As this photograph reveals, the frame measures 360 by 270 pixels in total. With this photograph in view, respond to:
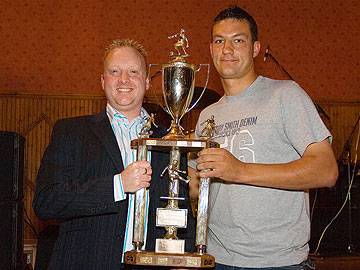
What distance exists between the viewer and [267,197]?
230 cm

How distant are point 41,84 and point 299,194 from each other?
530cm

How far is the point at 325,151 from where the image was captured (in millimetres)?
2268

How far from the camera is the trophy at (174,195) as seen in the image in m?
2.10

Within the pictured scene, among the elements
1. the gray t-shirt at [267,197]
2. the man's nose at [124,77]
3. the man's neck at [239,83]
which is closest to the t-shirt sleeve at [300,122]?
the gray t-shirt at [267,197]

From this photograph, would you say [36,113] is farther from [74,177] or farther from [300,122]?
[300,122]

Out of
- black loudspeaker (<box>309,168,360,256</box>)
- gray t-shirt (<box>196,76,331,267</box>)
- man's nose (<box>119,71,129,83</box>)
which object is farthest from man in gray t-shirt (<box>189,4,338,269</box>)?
black loudspeaker (<box>309,168,360,256</box>)

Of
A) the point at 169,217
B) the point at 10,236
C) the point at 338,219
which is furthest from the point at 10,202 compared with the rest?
the point at 338,219

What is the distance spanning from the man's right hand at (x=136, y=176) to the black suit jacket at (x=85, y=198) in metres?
0.06

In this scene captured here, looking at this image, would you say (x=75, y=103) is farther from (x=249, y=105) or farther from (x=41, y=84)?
(x=249, y=105)

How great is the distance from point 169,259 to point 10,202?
139 centimetres

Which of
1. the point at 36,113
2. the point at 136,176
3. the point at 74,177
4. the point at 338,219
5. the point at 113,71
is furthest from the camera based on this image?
the point at 36,113

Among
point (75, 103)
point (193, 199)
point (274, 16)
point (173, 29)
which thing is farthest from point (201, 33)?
point (193, 199)

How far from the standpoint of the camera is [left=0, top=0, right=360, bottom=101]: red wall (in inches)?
281

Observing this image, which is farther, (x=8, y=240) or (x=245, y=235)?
(x=8, y=240)
